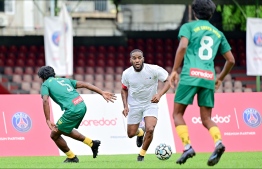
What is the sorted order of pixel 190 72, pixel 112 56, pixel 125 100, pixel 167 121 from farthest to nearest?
pixel 112 56 < pixel 167 121 < pixel 125 100 < pixel 190 72

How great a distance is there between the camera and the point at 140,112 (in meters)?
14.9

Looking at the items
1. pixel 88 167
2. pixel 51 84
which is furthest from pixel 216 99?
pixel 88 167

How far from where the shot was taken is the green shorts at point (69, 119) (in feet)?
46.3

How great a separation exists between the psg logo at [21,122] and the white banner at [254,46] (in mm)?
10330

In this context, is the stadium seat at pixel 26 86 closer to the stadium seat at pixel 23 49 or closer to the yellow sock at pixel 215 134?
the stadium seat at pixel 23 49

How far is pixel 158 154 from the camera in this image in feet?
46.4

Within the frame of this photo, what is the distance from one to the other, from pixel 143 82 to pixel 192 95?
3806 mm

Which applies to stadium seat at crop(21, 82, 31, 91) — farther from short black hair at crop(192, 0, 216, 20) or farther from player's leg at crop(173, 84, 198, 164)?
short black hair at crop(192, 0, 216, 20)

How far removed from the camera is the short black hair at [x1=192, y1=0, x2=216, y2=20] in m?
11.0

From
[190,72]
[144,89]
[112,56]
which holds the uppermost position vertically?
[190,72]

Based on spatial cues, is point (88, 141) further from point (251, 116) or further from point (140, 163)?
point (251, 116)

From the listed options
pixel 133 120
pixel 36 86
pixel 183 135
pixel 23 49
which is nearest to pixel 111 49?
pixel 23 49

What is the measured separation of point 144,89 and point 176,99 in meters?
3.71

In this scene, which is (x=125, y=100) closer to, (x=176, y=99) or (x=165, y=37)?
(x=176, y=99)
